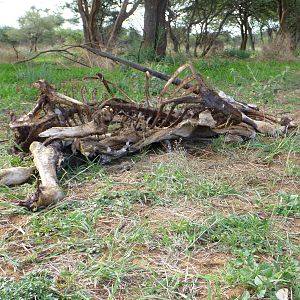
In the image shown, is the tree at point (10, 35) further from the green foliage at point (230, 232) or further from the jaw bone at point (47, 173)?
the green foliage at point (230, 232)

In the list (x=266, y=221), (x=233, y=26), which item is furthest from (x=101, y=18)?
(x=266, y=221)

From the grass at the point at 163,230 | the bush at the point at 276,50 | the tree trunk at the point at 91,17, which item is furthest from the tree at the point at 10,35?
the grass at the point at 163,230

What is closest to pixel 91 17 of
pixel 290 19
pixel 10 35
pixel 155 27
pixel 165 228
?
pixel 155 27

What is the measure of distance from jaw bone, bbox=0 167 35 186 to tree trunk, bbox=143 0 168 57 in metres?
8.13

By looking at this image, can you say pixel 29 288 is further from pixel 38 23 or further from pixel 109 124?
pixel 38 23

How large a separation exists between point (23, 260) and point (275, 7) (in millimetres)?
23086

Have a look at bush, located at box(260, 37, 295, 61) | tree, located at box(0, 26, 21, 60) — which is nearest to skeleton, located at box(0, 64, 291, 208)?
bush, located at box(260, 37, 295, 61)

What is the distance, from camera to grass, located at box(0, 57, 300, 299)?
5.13 ft

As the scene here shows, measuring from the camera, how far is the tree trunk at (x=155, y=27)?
10562 millimetres

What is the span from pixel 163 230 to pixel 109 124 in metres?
1.31

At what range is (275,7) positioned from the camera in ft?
72.9

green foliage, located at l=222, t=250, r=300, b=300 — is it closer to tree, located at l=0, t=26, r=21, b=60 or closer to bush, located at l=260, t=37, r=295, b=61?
bush, located at l=260, t=37, r=295, b=61

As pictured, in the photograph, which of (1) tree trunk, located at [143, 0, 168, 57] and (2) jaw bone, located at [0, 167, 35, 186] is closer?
(2) jaw bone, located at [0, 167, 35, 186]

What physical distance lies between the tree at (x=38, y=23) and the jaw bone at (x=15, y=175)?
32.2 metres
